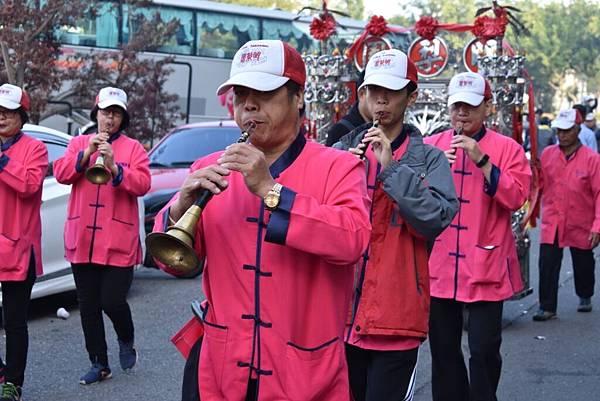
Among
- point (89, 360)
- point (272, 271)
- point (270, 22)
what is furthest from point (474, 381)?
point (270, 22)

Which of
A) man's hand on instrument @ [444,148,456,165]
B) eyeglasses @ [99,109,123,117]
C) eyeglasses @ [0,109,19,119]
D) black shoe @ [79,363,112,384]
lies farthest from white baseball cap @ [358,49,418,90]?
black shoe @ [79,363,112,384]

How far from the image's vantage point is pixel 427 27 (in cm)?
1029

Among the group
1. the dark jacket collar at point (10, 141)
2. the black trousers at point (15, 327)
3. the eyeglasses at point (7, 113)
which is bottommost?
the black trousers at point (15, 327)

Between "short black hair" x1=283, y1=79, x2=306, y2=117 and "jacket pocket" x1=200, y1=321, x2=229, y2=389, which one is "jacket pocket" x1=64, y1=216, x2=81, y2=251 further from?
"short black hair" x1=283, y1=79, x2=306, y2=117

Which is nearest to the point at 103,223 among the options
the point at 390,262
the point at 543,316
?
the point at 390,262

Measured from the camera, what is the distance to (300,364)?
126 inches

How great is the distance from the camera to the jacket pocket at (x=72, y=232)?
6953 millimetres

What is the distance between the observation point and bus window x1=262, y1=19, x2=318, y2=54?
25703 millimetres

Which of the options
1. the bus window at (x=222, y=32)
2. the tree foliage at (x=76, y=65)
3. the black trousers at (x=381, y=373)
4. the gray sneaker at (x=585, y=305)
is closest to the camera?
the black trousers at (x=381, y=373)

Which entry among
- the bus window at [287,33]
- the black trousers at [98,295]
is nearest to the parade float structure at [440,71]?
the black trousers at [98,295]

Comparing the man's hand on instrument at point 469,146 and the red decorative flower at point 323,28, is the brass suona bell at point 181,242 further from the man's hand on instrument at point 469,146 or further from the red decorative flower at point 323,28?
the red decorative flower at point 323,28

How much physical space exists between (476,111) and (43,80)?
1070 centimetres

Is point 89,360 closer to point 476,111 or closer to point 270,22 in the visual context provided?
point 476,111

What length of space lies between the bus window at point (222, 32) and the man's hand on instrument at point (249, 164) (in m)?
21.7
